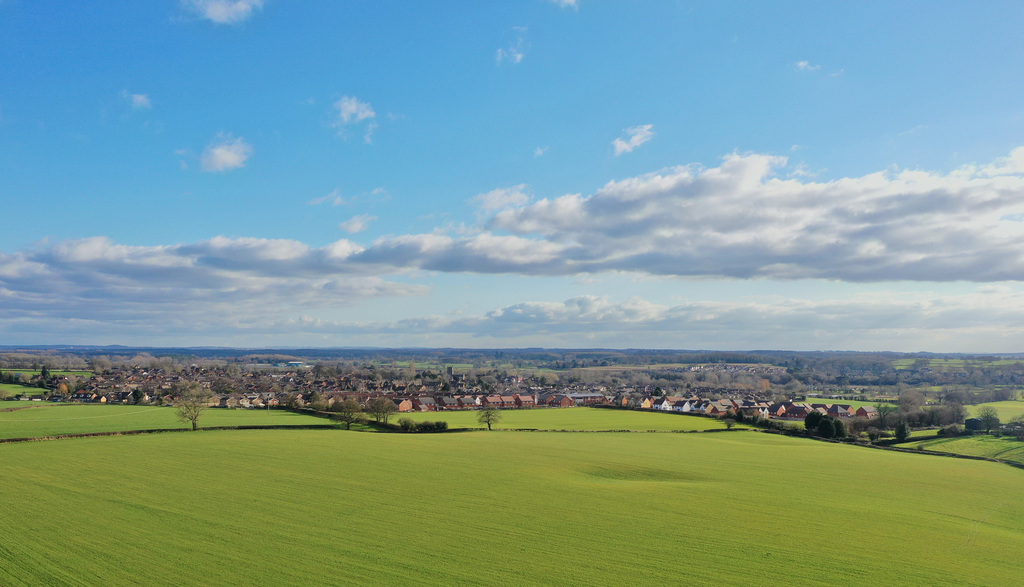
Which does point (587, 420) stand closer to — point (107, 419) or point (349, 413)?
point (349, 413)

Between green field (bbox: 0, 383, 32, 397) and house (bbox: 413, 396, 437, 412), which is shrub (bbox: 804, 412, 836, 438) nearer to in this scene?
house (bbox: 413, 396, 437, 412)

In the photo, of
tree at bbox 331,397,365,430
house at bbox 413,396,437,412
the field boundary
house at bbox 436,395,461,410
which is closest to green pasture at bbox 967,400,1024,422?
tree at bbox 331,397,365,430

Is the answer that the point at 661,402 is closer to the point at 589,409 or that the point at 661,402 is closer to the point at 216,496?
the point at 589,409

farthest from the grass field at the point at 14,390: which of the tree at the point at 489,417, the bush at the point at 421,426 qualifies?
the tree at the point at 489,417

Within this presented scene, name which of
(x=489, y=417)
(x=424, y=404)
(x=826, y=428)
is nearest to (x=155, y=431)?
(x=489, y=417)

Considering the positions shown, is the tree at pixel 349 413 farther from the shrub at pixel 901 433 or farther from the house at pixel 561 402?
the shrub at pixel 901 433
